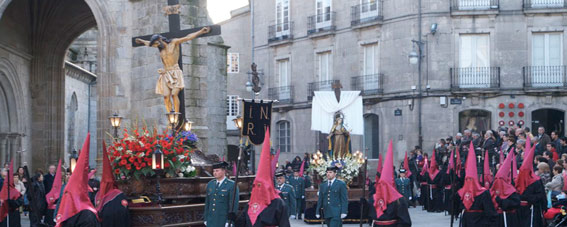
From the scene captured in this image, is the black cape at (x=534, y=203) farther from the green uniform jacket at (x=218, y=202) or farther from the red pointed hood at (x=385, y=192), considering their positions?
the green uniform jacket at (x=218, y=202)

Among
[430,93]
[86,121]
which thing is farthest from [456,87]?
[86,121]

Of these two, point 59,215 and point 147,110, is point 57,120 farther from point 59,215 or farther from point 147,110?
point 59,215

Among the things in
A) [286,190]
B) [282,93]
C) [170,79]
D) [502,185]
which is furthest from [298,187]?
[282,93]

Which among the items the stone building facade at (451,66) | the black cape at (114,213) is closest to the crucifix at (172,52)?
the black cape at (114,213)

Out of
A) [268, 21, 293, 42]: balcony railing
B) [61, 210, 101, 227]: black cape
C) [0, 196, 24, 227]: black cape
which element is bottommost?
[0, 196, 24, 227]: black cape

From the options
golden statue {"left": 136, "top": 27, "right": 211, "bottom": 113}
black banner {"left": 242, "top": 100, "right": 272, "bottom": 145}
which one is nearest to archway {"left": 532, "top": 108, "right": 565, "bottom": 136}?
black banner {"left": 242, "top": 100, "right": 272, "bottom": 145}

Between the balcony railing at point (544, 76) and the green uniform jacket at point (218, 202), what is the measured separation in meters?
21.7

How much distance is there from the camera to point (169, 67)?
18.1 m

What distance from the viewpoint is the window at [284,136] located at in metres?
→ 39.6

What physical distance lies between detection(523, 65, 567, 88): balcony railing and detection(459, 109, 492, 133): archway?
1.94 metres

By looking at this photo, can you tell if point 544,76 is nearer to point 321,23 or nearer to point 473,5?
point 473,5

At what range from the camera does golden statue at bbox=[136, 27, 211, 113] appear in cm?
1791

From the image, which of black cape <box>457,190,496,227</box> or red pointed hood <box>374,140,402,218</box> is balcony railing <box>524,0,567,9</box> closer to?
black cape <box>457,190,496,227</box>

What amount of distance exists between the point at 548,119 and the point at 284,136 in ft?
42.0
